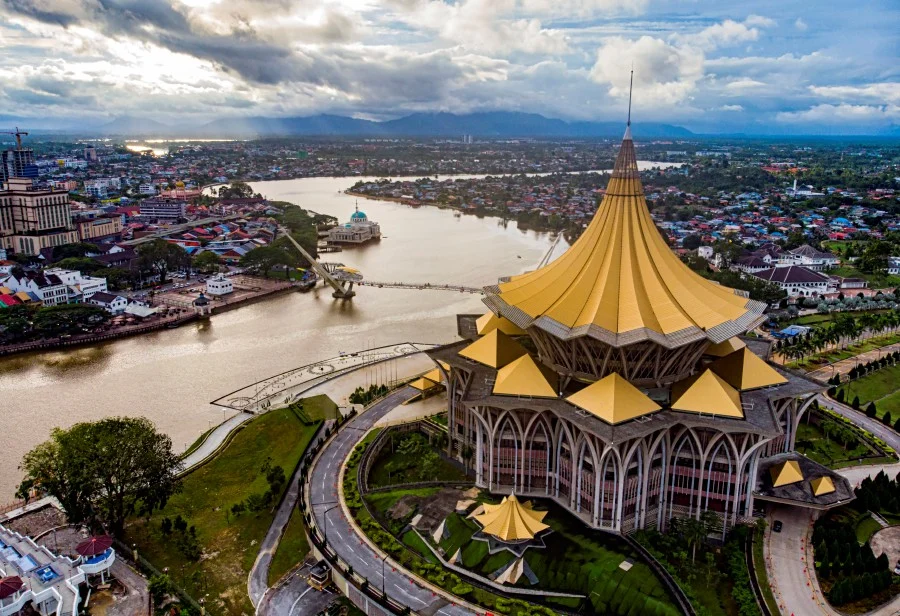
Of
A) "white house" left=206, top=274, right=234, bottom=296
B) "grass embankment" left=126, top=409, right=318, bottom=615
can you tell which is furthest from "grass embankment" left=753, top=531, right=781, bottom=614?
"white house" left=206, top=274, right=234, bottom=296

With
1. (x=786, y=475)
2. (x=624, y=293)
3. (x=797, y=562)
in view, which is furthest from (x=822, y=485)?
(x=624, y=293)

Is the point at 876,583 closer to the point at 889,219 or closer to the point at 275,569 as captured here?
the point at 275,569

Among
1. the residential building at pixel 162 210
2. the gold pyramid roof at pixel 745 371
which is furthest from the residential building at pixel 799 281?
the residential building at pixel 162 210

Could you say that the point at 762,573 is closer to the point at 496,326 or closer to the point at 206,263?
the point at 496,326

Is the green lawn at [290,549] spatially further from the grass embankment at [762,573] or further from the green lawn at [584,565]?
the grass embankment at [762,573]

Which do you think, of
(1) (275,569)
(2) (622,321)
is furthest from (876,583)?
(1) (275,569)

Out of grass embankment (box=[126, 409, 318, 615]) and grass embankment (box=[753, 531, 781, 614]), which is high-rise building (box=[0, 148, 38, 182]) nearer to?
grass embankment (box=[126, 409, 318, 615])
